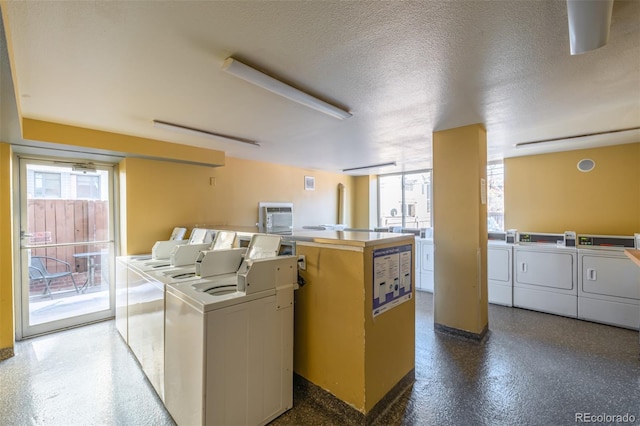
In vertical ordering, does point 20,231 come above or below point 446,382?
above

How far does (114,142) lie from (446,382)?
4387 mm

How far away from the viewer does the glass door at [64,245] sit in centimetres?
337

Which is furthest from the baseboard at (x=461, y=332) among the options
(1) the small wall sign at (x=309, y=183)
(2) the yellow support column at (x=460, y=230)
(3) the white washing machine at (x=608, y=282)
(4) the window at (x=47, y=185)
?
(4) the window at (x=47, y=185)

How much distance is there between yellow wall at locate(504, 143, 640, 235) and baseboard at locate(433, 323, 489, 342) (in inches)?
96.2

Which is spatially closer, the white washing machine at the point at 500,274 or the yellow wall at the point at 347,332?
the yellow wall at the point at 347,332

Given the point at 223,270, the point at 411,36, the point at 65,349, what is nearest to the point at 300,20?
the point at 411,36

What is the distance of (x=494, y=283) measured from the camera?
438 cm

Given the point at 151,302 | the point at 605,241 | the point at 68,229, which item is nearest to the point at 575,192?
the point at 605,241

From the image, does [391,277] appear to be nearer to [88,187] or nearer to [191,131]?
[191,131]

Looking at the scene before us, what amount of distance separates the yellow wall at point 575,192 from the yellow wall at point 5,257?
695 cm

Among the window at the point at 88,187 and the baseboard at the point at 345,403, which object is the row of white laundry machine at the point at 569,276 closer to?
the baseboard at the point at 345,403

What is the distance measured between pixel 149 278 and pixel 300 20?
2325 millimetres

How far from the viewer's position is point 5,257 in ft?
9.50

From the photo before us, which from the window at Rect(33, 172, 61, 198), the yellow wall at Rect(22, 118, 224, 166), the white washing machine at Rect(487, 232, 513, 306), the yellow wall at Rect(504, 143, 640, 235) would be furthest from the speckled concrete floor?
the yellow wall at Rect(22, 118, 224, 166)
